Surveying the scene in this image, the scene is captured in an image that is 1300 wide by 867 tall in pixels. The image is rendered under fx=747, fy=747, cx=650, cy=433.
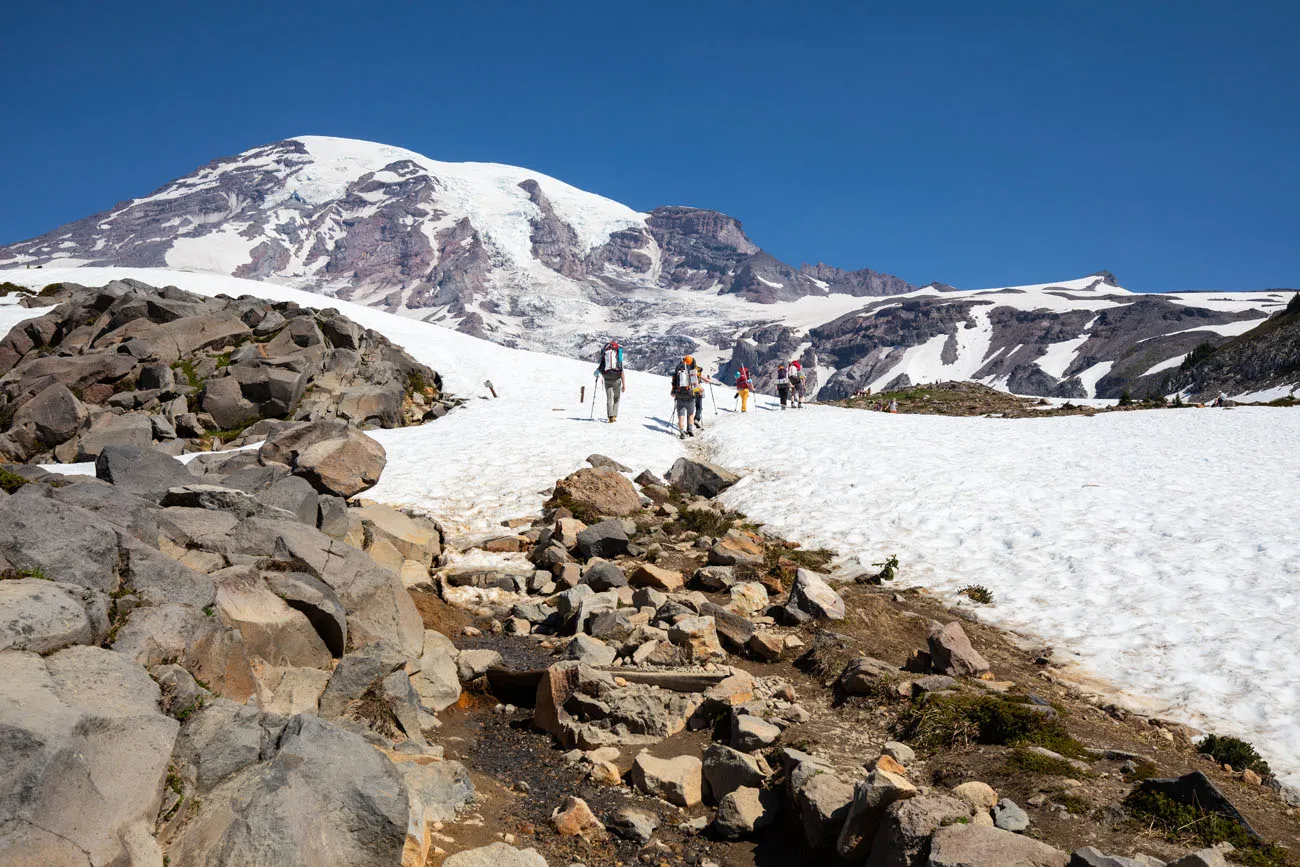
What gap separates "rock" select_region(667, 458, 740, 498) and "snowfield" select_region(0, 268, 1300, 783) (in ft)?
2.10

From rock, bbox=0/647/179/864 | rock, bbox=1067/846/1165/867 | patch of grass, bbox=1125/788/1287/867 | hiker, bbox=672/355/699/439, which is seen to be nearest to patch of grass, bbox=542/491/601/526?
hiker, bbox=672/355/699/439

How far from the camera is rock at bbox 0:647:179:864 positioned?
14.5 ft

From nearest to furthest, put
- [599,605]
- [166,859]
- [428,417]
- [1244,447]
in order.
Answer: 1. [166,859]
2. [599,605]
3. [1244,447]
4. [428,417]

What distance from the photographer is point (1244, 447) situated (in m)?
24.0

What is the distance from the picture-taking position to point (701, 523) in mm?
18688

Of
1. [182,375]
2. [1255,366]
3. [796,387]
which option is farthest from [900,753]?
[1255,366]

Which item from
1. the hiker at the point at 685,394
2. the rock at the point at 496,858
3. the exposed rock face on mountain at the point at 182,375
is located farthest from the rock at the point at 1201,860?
the exposed rock face on mountain at the point at 182,375

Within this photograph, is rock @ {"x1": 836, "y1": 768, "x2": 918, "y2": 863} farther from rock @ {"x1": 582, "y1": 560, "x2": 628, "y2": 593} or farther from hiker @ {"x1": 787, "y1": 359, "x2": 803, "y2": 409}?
hiker @ {"x1": 787, "y1": 359, "x2": 803, "y2": 409}

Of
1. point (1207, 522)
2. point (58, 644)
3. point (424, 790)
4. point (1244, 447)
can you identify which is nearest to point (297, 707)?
point (424, 790)

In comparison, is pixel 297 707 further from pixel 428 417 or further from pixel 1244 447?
pixel 1244 447

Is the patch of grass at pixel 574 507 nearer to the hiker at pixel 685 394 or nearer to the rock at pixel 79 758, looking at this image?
the hiker at pixel 685 394

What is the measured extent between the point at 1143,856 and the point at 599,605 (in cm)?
855

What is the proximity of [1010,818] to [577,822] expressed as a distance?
3.91 m

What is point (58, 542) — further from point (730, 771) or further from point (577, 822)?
point (730, 771)
